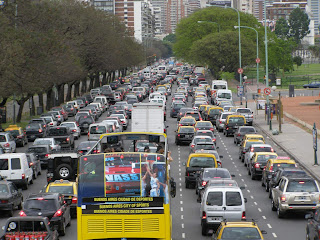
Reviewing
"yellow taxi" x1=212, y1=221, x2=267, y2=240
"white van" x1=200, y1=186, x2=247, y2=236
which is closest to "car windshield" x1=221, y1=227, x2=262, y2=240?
"yellow taxi" x1=212, y1=221, x2=267, y2=240

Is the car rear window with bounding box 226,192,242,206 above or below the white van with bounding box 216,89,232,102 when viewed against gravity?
below

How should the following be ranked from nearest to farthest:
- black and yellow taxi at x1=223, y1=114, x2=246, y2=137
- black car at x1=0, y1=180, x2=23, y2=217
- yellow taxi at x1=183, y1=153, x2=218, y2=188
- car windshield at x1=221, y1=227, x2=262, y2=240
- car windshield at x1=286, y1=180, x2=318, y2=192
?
car windshield at x1=221, y1=227, x2=262, y2=240 < car windshield at x1=286, y1=180, x2=318, y2=192 < black car at x1=0, y1=180, x2=23, y2=217 < yellow taxi at x1=183, y1=153, x2=218, y2=188 < black and yellow taxi at x1=223, y1=114, x2=246, y2=137

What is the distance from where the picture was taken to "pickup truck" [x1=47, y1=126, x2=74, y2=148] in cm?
4709

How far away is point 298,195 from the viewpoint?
2575 centimetres

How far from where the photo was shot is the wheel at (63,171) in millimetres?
32438

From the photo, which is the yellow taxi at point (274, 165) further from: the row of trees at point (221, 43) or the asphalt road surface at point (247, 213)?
the row of trees at point (221, 43)

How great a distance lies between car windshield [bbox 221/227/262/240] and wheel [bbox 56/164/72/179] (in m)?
14.8

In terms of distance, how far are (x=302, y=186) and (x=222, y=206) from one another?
139 inches

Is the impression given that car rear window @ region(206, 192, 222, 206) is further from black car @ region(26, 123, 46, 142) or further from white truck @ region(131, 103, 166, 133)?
black car @ region(26, 123, 46, 142)

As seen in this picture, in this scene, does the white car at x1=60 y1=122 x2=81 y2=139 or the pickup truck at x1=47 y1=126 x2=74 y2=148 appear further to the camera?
the white car at x1=60 y1=122 x2=81 y2=139

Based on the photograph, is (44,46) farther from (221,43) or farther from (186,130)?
(221,43)

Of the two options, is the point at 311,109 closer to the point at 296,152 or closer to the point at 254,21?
the point at 296,152

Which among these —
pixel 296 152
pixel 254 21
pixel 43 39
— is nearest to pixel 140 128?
pixel 296 152

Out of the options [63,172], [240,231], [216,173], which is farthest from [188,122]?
[240,231]
